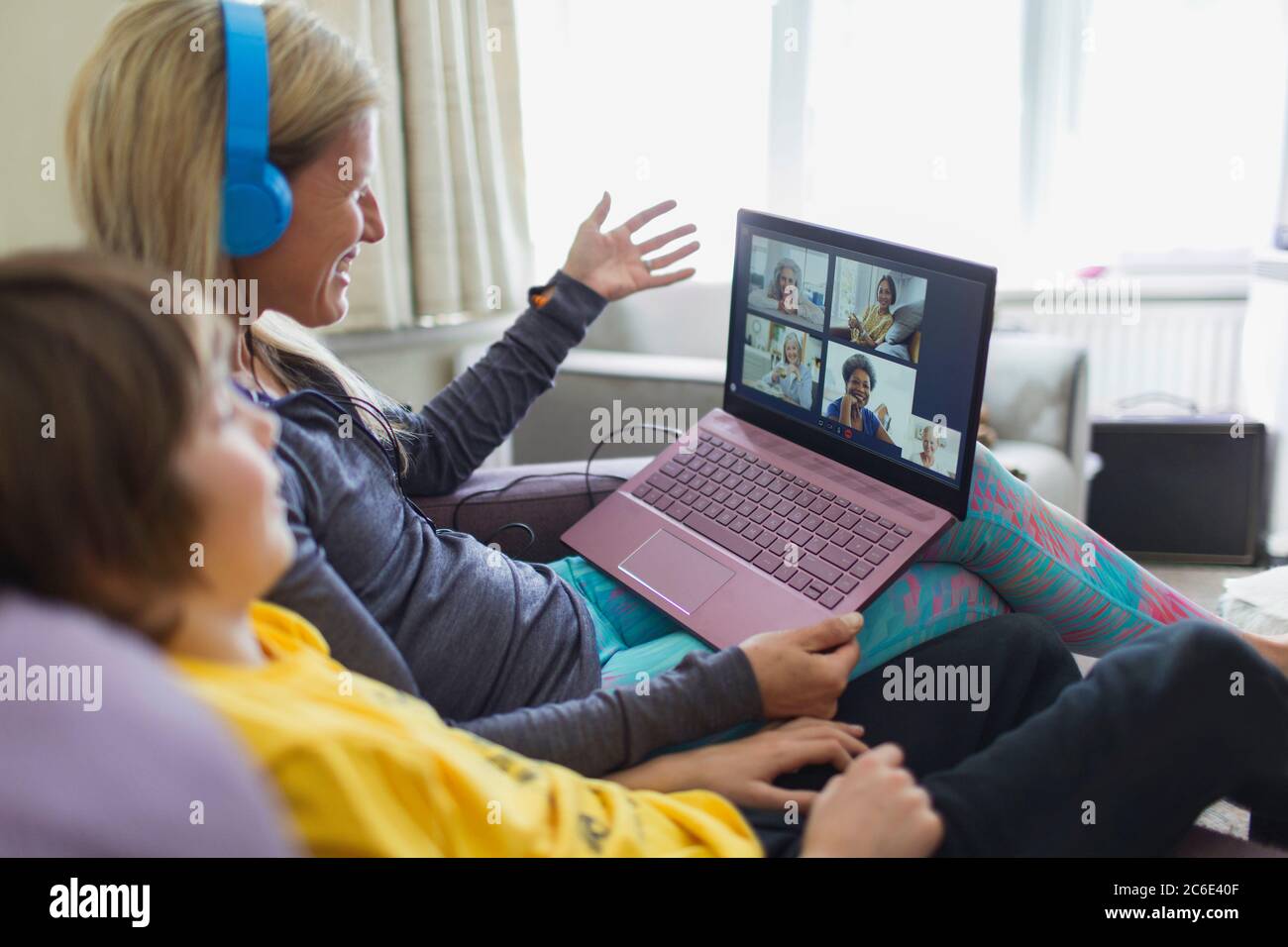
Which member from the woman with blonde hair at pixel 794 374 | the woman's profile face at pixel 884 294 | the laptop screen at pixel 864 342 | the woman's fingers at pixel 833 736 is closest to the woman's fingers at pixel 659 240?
the laptop screen at pixel 864 342

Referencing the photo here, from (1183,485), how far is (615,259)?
5.69ft

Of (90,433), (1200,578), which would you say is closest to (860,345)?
(90,433)

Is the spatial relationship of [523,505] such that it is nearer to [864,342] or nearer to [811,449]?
[811,449]

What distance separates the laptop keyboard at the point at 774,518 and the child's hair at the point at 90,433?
0.72m

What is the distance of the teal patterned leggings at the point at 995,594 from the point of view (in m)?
1.16

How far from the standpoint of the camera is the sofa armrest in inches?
57.5

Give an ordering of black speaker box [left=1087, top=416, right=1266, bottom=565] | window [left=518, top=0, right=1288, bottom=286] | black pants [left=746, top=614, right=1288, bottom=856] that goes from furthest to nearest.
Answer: window [left=518, top=0, right=1288, bottom=286], black speaker box [left=1087, top=416, right=1266, bottom=565], black pants [left=746, top=614, right=1288, bottom=856]

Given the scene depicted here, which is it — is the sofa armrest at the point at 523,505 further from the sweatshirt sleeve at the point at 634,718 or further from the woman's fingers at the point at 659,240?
the sweatshirt sleeve at the point at 634,718

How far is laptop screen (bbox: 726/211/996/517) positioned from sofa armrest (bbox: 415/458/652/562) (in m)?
0.24

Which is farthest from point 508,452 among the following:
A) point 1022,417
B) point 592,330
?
point 1022,417

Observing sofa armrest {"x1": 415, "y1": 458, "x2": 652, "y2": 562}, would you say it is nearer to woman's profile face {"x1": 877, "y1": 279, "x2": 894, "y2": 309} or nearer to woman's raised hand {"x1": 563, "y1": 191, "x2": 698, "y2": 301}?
woman's raised hand {"x1": 563, "y1": 191, "x2": 698, "y2": 301}

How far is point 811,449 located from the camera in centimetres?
135

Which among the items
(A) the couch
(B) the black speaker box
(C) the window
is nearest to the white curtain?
(C) the window
